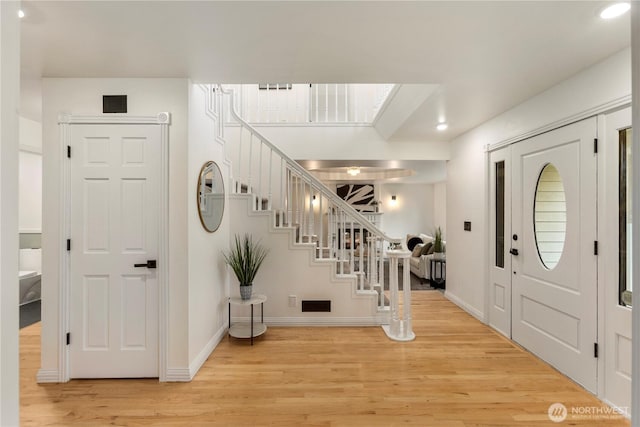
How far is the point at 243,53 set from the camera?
2.07m

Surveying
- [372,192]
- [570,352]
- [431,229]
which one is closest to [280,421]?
[570,352]

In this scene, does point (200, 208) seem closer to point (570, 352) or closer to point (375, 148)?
point (375, 148)

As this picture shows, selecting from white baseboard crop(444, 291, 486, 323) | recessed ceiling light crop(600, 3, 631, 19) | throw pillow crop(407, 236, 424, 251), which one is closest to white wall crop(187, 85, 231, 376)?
recessed ceiling light crop(600, 3, 631, 19)

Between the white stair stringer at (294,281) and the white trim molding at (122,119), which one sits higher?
the white trim molding at (122,119)

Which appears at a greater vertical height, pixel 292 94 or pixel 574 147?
pixel 292 94

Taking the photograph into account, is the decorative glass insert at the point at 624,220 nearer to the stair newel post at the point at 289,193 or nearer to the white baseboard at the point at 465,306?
the white baseboard at the point at 465,306

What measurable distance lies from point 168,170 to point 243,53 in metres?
1.09

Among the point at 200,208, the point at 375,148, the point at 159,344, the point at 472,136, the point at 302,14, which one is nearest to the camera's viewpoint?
the point at 302,14

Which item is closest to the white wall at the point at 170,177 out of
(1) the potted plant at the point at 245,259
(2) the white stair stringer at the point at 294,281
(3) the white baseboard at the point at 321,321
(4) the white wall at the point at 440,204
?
(1) the potted plant at the point at 245,259

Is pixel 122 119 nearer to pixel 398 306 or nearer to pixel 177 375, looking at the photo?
pixel 177 375

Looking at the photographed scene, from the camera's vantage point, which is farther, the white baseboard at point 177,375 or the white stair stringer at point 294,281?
the white stair stringer at point 294,281

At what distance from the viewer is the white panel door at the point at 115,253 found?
2408 mm

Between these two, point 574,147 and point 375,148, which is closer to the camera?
point 574,147

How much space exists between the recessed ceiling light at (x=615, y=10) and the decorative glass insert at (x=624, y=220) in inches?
32.6
